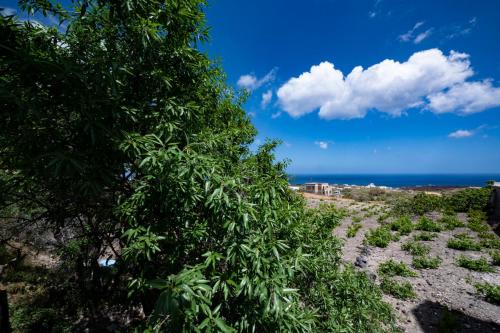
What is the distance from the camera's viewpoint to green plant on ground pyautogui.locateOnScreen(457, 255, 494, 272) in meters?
7.45

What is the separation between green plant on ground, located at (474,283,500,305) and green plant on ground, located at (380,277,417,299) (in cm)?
177

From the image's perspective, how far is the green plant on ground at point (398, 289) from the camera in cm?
632

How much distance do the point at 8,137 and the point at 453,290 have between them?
10288 mm

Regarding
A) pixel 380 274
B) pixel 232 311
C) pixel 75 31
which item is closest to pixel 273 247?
pixel 232 311

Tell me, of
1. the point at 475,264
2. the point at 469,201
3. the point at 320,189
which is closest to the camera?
the point at 475,264

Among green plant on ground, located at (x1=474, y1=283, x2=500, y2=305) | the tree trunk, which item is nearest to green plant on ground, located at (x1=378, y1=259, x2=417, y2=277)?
green plant on ground, located at (x1=474, y1=283, x2=500, y2=305)

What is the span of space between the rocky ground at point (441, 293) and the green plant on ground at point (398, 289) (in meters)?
0.15

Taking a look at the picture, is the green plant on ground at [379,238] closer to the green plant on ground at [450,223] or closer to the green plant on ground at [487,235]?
the green plant on ground at [450,223]

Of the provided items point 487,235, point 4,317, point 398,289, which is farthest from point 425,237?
point 4,317

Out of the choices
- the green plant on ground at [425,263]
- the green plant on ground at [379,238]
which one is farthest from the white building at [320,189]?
the green plant on ground at [425,263]

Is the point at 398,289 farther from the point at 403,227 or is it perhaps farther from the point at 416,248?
the point at 403,227

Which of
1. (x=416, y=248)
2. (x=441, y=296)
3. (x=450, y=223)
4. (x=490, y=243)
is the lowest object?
(x=441, y=296)

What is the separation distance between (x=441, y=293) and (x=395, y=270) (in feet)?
4.43

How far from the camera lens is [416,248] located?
30.8 feet
